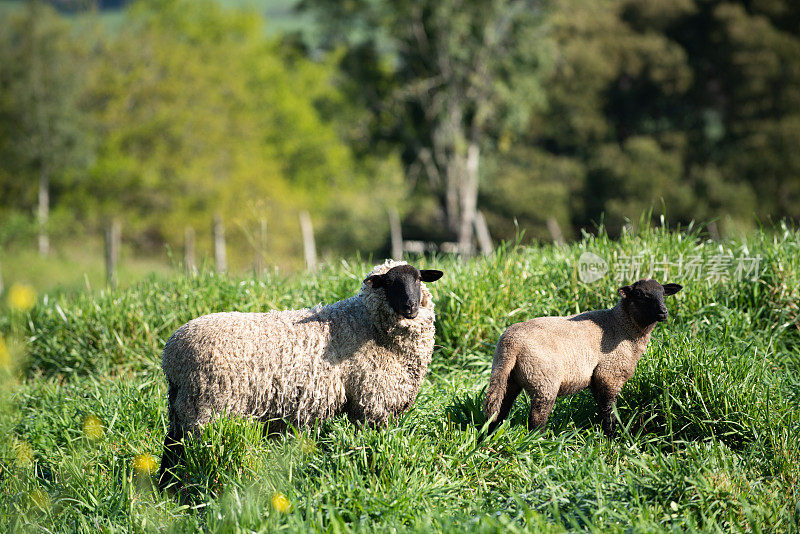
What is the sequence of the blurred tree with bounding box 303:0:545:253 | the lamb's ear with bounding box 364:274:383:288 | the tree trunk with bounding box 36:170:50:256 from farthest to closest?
the blurred tree with bounding box 303:0:545:253, the tree trunk with bounding box 36:170:50:256, the lamb's ear with bounding box 364:274:383:288

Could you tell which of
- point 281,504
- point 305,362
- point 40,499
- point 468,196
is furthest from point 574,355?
point 468,196

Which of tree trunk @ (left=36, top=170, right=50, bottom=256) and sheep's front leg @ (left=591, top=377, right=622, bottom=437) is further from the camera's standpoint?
tree trunk @ (left=36, top=170, right=50, bottom=256)

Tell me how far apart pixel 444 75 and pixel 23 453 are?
2219 centimetres

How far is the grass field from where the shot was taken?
10.7 feet

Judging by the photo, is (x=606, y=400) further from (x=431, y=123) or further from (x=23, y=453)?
(x=431, y=123)

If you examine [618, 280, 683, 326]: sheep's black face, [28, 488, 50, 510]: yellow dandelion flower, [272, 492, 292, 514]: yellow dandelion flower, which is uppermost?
[618, 280, 683, 326]: sheep's black face

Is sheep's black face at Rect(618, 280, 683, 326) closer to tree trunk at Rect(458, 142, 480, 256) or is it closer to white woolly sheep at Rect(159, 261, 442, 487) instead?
white woolly sheep at Rect(159, 261, 442, 487)

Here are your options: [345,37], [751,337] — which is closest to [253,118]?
[345,37]

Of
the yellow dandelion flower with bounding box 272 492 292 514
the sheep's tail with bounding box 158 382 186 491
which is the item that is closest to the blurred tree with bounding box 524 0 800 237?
the sheep's tail with bounding box 158 382 186 491

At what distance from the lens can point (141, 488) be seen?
3.85m

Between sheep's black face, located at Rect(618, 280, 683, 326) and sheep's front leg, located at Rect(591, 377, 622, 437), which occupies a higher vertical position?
sheep's black face, located at Rect(618, 280, 683, 326)

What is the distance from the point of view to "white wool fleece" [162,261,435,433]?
3840 millimetres

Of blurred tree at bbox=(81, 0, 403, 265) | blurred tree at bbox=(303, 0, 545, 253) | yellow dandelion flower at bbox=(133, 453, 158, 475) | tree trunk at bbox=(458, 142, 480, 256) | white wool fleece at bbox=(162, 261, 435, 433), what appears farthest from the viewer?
blurred tree at bbox=(81, 0, 403, 265)

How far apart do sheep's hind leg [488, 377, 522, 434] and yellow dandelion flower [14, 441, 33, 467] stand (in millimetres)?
2937
